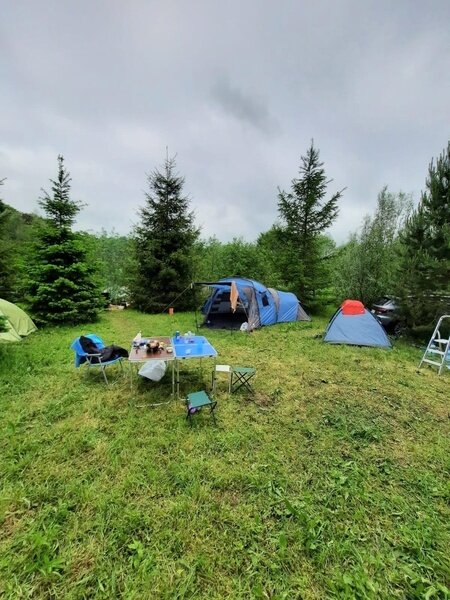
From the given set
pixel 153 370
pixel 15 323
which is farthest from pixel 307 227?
pixel 15 323

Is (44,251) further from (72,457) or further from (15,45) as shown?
(72,457)

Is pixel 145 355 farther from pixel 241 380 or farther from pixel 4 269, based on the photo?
pixel 4 269

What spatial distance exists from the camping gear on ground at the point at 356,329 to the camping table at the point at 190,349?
4.53 meters

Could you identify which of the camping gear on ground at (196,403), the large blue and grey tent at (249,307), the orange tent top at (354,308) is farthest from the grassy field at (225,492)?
the large blue and grey tent at (249,307)

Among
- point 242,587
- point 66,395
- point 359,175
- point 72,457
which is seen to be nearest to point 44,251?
point 66,395

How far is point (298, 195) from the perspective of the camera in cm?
1228

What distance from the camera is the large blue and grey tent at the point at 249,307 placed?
9.38 meters

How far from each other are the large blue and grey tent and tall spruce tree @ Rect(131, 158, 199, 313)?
2897mm

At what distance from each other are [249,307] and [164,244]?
A: 6081 millimetres

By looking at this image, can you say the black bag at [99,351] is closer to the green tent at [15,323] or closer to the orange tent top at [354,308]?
the green tent at [15,323]

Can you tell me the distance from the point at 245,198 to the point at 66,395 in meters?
18.7

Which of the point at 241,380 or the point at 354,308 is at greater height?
the point at 354,308

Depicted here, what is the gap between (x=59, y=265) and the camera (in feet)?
30.9

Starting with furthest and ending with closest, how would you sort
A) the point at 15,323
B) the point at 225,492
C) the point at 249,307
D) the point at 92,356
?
the point at 249,307 → the point at 15,323 → the point at 92,356 → the point at 225,492
